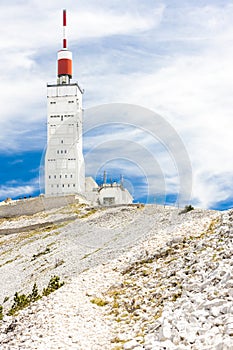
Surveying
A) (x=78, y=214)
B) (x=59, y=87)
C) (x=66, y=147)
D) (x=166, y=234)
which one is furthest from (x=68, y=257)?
(x=59, y=87)

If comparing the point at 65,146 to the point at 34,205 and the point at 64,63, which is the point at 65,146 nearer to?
the point at 34,205

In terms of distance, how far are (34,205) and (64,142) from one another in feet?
56.2

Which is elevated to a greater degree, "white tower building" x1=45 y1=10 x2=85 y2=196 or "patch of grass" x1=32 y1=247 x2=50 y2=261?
"white tower building" x1=45 y1=10 x2=85 y2=196

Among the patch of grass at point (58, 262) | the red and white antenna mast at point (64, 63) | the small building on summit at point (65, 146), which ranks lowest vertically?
the patch of grass at point (58, 262)

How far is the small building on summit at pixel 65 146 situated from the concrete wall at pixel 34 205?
5.72 metres

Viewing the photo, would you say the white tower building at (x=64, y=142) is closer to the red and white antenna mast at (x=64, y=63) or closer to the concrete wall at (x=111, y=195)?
the red and white antenna mast at (x=64, y=63)

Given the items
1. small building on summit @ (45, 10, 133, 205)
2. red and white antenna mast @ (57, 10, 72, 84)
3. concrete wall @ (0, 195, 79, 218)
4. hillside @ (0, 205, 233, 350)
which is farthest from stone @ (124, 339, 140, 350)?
red and white antenna mast @ (57, 10, 72, 84)

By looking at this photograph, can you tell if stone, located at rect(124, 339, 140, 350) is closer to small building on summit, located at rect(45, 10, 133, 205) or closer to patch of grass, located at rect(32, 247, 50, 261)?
patch of grass, located at rect(32, 247, 50, 261)

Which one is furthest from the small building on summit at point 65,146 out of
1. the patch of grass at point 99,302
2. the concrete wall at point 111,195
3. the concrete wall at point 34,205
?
the patch of grass at point 99,302

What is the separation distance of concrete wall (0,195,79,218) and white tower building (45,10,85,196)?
248 inches

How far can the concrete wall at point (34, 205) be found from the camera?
9500 centimetres

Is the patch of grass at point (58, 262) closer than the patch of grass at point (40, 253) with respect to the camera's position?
Yes

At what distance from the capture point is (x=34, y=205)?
9594cm

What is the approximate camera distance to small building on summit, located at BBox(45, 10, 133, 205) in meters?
105
